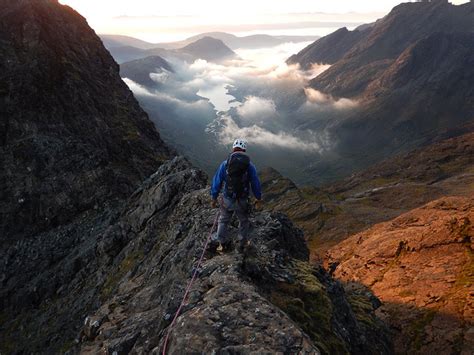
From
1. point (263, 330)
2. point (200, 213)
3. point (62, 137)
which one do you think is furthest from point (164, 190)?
point (62, 137)

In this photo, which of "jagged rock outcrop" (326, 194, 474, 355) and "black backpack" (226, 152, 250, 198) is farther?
"jagged rock outcrop" (326, 194, 474, 355)

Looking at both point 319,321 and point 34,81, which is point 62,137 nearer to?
point 34,81

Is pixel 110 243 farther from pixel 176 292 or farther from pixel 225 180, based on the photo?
pixel 225 180

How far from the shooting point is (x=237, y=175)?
1967cm

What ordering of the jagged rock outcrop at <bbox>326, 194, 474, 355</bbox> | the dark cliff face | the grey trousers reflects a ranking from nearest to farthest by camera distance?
the grey trousers
the jagged rock outcrop at <bbox>326, 194, 474, 355</bbox>
the dark cliff face

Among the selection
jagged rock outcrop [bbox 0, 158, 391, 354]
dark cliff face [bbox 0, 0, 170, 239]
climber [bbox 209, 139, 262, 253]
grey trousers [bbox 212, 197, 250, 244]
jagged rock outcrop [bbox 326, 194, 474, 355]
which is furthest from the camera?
dark cliff face [bbox 0, 0, 170, 239]

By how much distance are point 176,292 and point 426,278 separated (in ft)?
148

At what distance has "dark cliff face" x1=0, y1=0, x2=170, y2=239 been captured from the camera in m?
54.8

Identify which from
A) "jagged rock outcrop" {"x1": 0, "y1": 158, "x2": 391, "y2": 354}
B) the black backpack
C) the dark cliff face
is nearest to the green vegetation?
"jagged rock outcrop" {"x1": 0, "y1": 158, "x2": 391, "y2": 354}

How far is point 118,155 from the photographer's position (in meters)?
64.6

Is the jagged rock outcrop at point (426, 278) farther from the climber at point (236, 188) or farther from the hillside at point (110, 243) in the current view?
the climber at point (236, 188)

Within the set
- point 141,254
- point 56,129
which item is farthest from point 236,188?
point 56,129

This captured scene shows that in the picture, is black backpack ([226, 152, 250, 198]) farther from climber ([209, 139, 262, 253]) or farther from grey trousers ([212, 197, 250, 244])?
grey trousers ([212, 197, 250, 244])

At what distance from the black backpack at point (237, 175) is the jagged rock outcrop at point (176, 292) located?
311 centimetres
